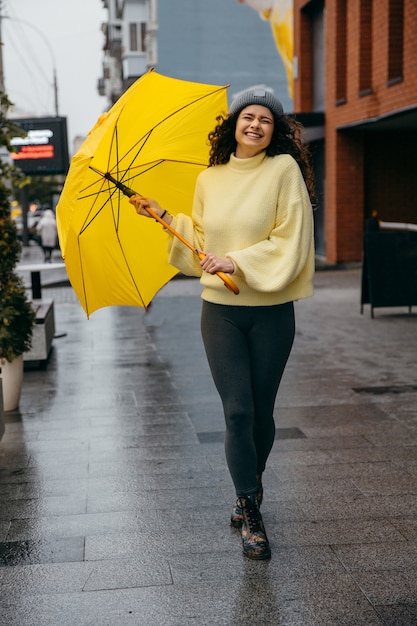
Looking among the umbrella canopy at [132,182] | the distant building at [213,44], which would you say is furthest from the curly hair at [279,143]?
the distant building at [213,44]

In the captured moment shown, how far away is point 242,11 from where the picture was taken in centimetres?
3725

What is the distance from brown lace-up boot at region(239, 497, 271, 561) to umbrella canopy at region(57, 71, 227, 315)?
1173 mm

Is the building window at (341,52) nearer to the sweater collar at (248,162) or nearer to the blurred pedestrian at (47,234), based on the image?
the blurred pedestrian at (47,234)

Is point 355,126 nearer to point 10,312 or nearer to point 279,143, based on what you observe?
point 10,312

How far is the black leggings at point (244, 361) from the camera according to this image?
13.4 feet

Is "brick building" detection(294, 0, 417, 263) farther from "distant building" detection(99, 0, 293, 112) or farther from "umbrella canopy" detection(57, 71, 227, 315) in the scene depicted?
"distant building" detection(99, 0, 293, 112)

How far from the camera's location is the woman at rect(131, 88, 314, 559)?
3.95 metres

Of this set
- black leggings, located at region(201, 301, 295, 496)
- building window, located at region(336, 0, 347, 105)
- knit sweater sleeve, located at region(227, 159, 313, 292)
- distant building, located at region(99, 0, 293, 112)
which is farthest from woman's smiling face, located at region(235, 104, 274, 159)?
distant building, located at region(99, 0, 293, 112)

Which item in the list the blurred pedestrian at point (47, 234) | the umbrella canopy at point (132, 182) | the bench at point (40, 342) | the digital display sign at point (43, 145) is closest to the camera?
the umbrella canopy at point (132, 182)

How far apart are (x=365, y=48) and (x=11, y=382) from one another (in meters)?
14.4

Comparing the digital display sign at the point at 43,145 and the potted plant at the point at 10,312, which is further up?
the digital display sign at the point at 43,145

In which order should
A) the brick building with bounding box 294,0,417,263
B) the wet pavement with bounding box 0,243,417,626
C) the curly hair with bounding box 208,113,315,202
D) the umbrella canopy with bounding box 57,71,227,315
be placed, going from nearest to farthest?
the wet pavement with bounding box 0,243,417,626, the curly hair with bounding box 208,113,315,202, the umbrella canopy with bounding box 57,71,227,315, the brick building with bounding box 294,0,417,263

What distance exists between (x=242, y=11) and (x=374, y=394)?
32.5 metres

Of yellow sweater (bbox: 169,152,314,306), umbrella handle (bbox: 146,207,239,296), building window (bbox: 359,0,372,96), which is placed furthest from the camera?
building window (bbox: 359,0,372,96)
